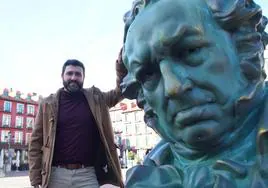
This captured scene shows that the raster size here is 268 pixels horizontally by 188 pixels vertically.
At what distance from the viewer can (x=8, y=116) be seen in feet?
107

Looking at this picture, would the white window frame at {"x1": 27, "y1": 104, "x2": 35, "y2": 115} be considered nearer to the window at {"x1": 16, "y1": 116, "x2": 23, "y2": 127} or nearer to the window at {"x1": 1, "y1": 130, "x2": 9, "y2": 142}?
the window at {"x1": 16, "y1": 116, "x2": 23, "y2": 127}

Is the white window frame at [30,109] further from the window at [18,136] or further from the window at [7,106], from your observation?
the window at [18,136]

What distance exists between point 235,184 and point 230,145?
7 cm

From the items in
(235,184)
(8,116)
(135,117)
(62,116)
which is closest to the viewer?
(235,184)

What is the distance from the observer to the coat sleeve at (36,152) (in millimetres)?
2453

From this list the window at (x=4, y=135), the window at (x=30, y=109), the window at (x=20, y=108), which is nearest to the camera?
the window at (x=4, y=135)

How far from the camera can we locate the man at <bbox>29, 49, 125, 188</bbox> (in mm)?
2355

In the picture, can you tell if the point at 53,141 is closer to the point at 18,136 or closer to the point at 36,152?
the point at 36,152

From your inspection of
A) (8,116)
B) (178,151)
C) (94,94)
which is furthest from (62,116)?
(8,116)

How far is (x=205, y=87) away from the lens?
52 cm

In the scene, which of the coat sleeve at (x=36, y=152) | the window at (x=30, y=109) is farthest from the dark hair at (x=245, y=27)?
the window at (x=30, y=109)

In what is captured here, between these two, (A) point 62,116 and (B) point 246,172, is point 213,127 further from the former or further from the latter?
(A) point 62,116

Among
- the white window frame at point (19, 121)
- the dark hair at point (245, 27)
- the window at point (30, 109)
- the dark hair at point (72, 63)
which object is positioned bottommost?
the dark hair at point (245, 27)

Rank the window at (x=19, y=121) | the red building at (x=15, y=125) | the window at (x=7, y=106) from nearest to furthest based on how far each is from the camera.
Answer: the red building at (x=15, y=125), the window at (x=7, y=106), the window at (x=19, y=121)
